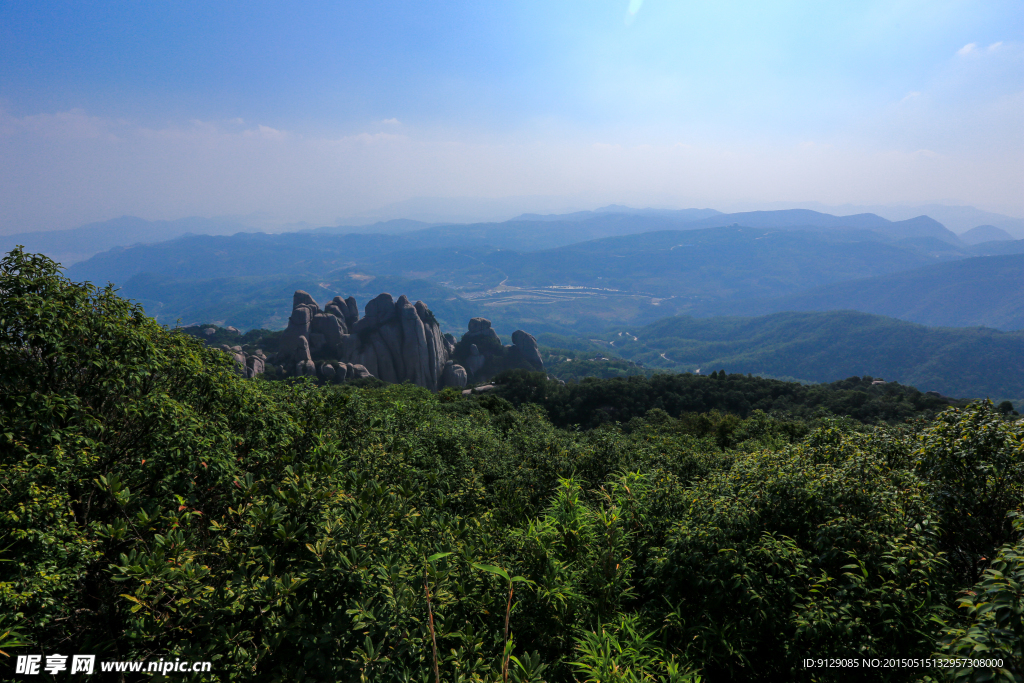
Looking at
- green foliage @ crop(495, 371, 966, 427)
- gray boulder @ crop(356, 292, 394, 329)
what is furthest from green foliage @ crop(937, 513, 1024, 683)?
gray boulder @ crop(356, 292, 394, 329)

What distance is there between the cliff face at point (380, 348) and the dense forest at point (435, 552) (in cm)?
5326

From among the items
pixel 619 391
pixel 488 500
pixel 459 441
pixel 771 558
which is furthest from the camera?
pixel 619 391

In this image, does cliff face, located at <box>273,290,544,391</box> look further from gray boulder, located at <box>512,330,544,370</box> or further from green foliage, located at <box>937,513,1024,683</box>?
green foliage, located at <box>937,513,1024,683</box>

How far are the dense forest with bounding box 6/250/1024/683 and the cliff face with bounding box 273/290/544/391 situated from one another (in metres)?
53.3

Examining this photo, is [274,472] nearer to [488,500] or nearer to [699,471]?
[488,500]

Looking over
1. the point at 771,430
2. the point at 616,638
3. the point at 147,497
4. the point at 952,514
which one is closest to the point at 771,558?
the point at 616,638

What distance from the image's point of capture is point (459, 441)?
1044cm

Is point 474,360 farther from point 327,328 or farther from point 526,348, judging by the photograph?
point 327,328

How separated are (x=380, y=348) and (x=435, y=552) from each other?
64530 mm

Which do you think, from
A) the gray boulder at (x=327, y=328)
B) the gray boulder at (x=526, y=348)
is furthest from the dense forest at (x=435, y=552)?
the gray boulder at (x=526, y=348)

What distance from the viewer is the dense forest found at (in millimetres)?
3879

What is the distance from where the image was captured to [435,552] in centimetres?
503

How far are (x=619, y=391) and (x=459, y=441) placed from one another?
4015 centimetres

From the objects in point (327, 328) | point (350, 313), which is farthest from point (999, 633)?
point (350, 313)
